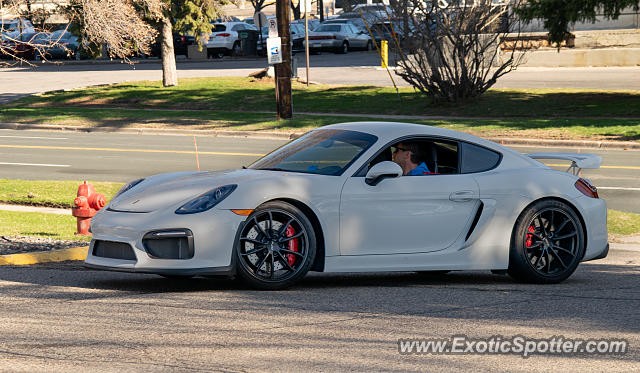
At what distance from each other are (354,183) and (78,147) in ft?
56.0

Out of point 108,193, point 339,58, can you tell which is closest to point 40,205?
point 108,193

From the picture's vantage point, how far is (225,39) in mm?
56094

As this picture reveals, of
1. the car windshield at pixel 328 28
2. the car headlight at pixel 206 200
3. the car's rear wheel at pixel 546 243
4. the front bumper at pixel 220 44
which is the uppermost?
the car headlight at pixel 206 200

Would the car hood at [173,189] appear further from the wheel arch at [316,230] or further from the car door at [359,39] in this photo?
the car door at [359,39]

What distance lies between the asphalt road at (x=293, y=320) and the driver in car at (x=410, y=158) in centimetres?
95

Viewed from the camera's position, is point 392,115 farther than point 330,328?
Yes

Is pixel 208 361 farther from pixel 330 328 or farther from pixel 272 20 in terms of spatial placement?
pixel 272 20

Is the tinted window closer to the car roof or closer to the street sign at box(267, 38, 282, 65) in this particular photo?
the car roof

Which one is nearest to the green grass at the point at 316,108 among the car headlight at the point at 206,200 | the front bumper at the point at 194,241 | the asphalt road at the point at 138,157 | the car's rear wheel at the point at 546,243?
the asphalt road at the point at 138,157

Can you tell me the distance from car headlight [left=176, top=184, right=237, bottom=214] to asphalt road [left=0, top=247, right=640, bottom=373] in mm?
646

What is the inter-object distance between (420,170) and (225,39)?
161 feet

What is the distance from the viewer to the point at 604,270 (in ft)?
31.1

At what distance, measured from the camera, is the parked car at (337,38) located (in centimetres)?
5559

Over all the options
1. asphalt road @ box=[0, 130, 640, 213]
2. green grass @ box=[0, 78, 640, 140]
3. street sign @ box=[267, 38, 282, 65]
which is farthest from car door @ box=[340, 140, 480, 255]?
street sign @ box=[267, 38, 282, 65]
